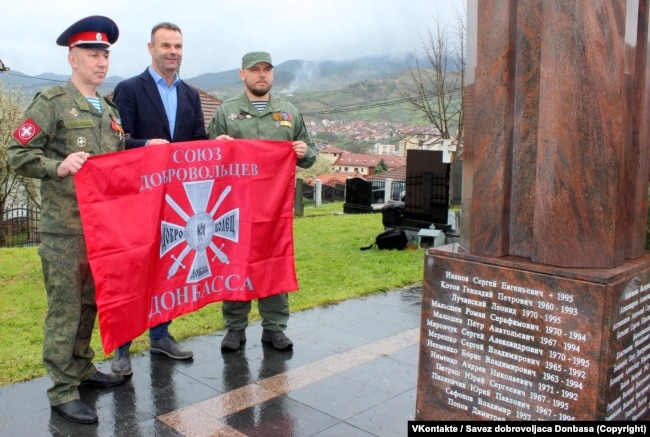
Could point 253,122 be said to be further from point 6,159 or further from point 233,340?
point 6,159

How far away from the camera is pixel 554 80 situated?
2.73 metres

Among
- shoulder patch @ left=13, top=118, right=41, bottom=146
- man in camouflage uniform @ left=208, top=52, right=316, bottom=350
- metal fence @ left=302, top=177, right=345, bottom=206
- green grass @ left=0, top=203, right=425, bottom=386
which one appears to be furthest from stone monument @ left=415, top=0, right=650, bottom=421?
metal fence @ left=302, top=177, right=345, bottom=206

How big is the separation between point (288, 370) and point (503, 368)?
6.06 feet

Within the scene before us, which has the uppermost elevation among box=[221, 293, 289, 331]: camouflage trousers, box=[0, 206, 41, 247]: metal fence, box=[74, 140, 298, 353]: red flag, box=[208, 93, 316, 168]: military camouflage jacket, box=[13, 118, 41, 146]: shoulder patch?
box=[208, 93, 316, 168]: military camouflage jacket

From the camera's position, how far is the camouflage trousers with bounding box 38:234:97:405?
142 inches

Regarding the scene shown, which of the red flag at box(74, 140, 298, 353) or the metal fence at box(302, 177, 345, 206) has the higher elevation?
the red flag at box(74, 140, 298, 353)

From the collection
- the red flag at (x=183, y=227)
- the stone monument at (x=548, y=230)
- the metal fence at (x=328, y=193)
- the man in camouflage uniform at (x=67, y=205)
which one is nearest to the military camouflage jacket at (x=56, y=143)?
the man in camouflage uniform at (x=67, y=205)

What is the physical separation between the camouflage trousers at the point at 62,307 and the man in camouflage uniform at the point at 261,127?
132cm

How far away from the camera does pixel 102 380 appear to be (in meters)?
4.03

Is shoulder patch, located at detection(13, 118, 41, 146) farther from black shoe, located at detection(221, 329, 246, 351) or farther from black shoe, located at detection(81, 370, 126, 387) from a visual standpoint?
black shoe, located at detection(221, 329, 246, 351)

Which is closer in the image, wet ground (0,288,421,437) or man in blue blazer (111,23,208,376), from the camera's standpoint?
wet ground (0,288,421,437)

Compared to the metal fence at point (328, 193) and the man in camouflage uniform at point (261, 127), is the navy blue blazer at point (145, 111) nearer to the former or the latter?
the man in camouflage uniform at point (261, 127)

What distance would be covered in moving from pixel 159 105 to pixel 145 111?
11cm

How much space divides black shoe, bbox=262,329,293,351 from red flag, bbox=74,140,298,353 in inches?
17.9
